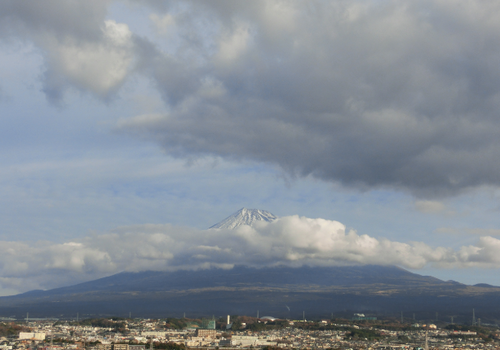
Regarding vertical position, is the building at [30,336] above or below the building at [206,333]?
above

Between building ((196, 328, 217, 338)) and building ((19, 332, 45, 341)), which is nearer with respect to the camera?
building ((19, 332, 45, 341))

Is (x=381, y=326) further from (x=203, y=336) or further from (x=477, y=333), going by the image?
(x=203, y=336)

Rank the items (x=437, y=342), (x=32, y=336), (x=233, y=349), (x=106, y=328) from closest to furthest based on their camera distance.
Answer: (x=233, y=349) → (x=32, y=336) → (x=437, y=342) → (x=106, y=328)

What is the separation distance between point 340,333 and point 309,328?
1341cm

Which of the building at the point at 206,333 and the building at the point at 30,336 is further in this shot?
the building at the point at 206,333

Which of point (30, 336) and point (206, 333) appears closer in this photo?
point (30, 336)

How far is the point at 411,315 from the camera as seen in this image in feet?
639

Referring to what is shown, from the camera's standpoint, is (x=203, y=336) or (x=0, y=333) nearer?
(x=0, y=333)

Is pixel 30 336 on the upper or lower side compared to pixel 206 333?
upper

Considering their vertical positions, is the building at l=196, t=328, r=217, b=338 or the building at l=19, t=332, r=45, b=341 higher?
the building at l=19, t=332, r=45, b=341

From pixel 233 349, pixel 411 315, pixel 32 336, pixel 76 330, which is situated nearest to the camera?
pixel 233 349

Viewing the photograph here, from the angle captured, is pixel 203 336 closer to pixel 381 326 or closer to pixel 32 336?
pixel 32 336

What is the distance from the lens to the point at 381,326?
14062 centimetres

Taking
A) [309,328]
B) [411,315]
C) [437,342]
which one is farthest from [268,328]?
[411,315]
